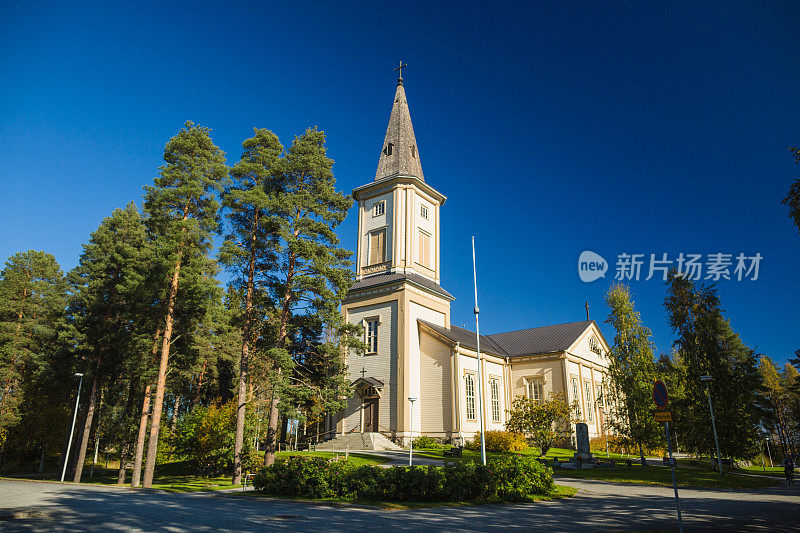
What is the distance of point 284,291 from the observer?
24641 millimetres

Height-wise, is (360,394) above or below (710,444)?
above

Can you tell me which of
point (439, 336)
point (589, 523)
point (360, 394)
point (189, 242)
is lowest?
point (589, 523)

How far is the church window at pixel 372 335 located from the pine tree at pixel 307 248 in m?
8.77

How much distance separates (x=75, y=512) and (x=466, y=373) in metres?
27.3

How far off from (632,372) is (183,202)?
95.6 ft

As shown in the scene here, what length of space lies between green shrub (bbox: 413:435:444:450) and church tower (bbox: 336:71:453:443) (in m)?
1.06

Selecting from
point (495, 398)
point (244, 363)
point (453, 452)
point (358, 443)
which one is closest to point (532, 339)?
point (495, 398)

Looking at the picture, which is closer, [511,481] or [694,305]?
[511,481]

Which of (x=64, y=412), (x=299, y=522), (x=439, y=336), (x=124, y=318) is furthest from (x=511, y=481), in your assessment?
(x=64, y=412)

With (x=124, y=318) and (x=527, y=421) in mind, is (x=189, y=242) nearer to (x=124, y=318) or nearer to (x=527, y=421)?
(x=124, y=318)

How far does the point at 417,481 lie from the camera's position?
14.4 meters

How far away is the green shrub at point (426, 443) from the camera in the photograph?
1237 inches

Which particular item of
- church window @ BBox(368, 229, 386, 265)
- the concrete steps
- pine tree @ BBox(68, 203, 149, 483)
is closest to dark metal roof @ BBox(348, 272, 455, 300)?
church window @ BBox(368, 229, 386, 265)

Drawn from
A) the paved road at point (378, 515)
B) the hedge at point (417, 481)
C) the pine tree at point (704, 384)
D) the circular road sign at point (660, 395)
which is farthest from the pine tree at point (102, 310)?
A: the pine tree at point (704, 384)
